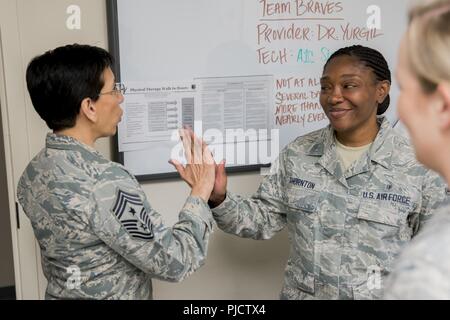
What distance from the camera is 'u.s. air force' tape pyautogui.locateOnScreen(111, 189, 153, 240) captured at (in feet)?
3.85

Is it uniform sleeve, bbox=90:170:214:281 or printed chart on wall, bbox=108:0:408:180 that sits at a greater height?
printed chart on wall, bbox=108:0:408:180

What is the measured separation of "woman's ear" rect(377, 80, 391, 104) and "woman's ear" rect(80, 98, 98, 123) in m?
0.85

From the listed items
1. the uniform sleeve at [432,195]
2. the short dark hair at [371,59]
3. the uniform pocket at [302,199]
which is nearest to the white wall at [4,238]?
the uniform pocket at [302,199]

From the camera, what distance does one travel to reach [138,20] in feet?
5.69

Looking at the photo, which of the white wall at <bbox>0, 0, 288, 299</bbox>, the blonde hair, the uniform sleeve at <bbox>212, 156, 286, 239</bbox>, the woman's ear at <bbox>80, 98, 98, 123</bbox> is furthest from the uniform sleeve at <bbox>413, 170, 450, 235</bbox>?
the woman's ear at <bbox>80, 98, 98, 123</bbox>

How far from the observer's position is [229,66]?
188 cm

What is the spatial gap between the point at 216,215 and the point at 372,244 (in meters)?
0.47

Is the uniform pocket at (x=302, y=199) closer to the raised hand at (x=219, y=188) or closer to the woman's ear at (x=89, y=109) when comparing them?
the raised hand at (x=219, y=188)

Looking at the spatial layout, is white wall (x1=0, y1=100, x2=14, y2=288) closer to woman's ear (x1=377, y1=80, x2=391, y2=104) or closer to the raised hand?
the raised hand

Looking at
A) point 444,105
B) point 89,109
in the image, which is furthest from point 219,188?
point 444,105

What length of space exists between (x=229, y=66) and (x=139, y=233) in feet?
2.92

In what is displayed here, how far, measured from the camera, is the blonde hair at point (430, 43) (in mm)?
667

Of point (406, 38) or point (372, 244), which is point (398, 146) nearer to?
point (372, 244)

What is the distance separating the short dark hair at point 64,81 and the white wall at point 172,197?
0.48m
